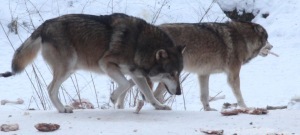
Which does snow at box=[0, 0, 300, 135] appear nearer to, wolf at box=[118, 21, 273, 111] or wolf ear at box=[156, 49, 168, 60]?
wolf ear at box=[156, 49, 168, 60]

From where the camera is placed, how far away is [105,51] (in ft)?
19.3

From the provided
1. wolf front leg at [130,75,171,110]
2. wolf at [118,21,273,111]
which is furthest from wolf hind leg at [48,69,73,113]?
wolf at [118,21,273,111]

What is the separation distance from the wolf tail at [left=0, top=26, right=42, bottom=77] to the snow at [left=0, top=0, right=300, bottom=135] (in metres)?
0.44

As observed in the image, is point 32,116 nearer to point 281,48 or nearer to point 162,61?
point 162,61

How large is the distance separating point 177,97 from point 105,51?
4.34 m

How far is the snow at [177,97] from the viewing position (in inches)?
192

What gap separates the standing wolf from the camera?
5.73 metres

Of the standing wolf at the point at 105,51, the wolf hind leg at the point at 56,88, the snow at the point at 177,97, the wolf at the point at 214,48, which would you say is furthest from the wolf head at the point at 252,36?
the wolf hind leg at the point at 56,88

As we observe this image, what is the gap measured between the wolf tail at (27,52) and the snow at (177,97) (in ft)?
1.45

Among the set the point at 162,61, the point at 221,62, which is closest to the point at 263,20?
the point at 221,62

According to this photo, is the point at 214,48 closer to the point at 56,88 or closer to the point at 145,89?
the point at 145,89

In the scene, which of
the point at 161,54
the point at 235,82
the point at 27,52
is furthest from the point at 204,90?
the point at 27,52

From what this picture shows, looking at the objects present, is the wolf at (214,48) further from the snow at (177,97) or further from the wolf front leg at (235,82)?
the snow at (177,97)

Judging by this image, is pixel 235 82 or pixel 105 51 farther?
pixel 235 82
